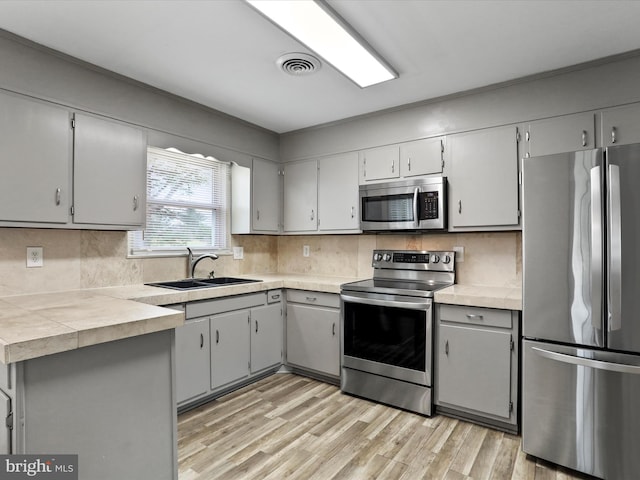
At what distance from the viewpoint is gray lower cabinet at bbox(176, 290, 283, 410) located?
8.61 ft

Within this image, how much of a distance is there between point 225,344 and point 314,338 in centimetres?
77

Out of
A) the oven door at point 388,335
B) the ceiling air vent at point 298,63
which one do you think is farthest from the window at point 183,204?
the oven door at point 388,335

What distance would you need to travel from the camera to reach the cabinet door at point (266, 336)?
315cm

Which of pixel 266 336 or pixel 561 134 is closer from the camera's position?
pixel 561 134

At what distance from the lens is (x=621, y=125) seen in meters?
2.31

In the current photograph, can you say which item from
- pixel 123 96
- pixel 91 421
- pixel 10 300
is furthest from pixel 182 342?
pixel 123 96

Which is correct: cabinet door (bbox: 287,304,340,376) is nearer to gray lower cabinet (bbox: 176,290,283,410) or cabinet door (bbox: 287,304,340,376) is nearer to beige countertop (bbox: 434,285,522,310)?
gray lower cabinet (bbox: 176,290,283,410)

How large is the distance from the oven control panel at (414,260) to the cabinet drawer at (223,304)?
1107 millimetres

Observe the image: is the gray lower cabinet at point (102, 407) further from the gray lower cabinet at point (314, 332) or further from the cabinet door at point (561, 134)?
the cabinet door at point (561, 134)

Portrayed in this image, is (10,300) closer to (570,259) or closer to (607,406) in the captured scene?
(570,259)

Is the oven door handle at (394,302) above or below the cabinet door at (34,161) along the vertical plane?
below

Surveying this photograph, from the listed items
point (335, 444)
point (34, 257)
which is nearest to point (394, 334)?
point (335, 444)

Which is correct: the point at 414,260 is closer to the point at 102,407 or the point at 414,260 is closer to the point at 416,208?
the point at 416,208

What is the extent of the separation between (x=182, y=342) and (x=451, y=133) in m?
2.54
